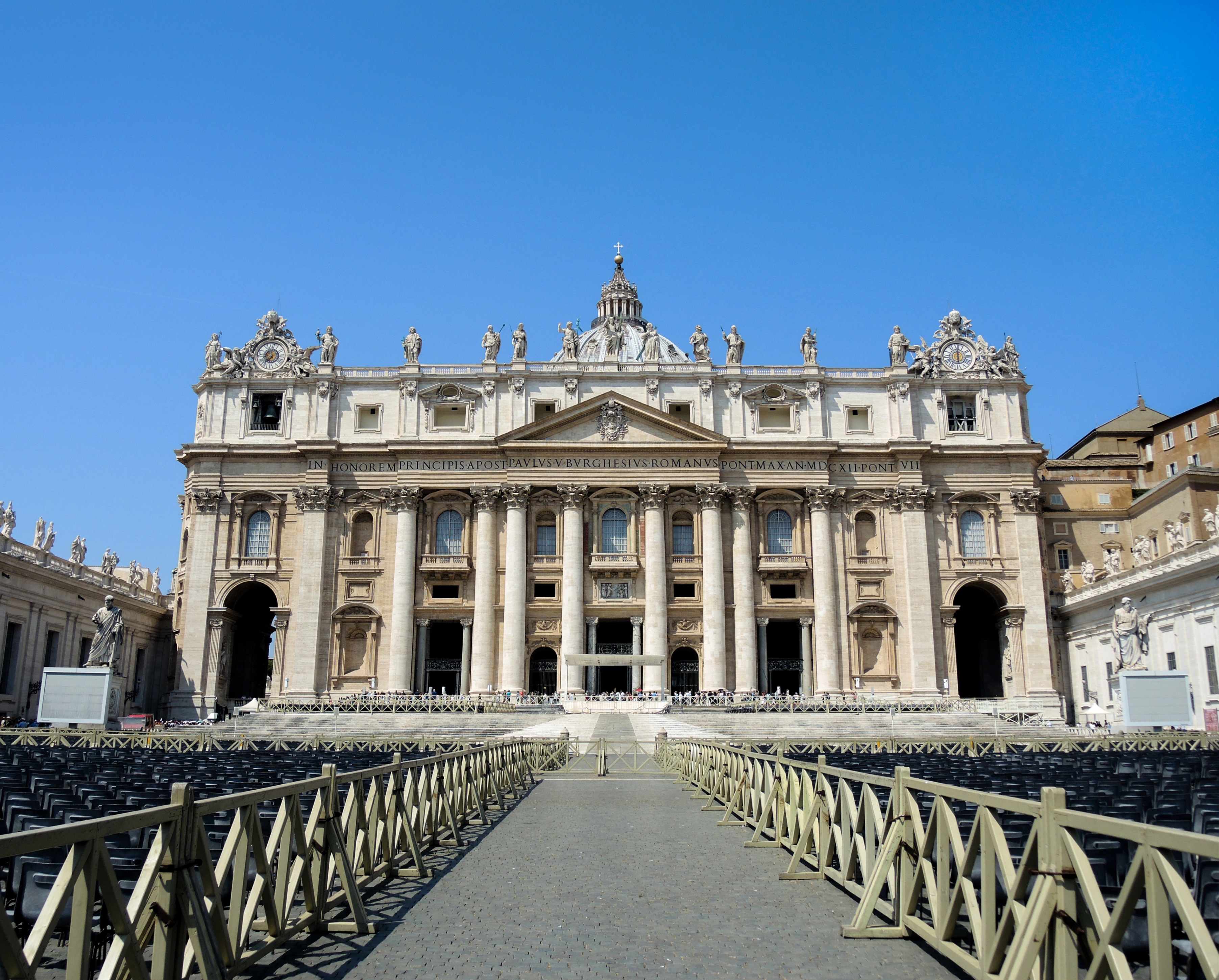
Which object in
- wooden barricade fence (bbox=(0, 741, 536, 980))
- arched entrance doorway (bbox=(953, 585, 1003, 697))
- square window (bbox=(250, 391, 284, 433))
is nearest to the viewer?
wooden barricade fence (bbox=(0, 741, 536, 980))

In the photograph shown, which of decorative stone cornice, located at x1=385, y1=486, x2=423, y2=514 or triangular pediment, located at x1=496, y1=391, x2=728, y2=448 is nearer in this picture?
triangular pediment, located at x1=496, y1=391, x2=728, y2=448

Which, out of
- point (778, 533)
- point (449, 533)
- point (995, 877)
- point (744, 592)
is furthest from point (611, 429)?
point (995, 877)

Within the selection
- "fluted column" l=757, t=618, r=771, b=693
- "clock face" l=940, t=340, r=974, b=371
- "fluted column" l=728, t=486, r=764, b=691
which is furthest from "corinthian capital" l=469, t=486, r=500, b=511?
"clock face" l=940, t=340, r=974, b=371

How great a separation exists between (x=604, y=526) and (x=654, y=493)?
3982 millimetres

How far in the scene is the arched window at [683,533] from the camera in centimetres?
6431

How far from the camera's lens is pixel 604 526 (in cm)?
6419

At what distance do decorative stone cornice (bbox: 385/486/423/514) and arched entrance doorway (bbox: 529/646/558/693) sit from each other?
38.4 ft

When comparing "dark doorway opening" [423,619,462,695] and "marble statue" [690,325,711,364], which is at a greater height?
"marble statue" [690,325,711,364]

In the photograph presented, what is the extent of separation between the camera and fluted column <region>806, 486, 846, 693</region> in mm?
61562

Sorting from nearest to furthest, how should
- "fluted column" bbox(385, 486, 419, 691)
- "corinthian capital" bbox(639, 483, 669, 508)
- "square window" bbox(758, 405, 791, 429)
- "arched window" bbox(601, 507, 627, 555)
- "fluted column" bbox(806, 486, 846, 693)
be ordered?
"fluted column" bbox(385, 486, 419, 691) < "fluted column" bbox(806, 486, 846, 693) < "corinthian capital" bbox(639, 483, 669, 508) < "arched window" bbox(601, 507, 627, 555) < "square window" bbox(758, 405, 791, 429)

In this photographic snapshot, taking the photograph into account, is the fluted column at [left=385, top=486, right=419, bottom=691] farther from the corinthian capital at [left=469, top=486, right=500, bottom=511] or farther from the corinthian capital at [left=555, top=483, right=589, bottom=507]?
the corinthian capital at [left=555, top=483, right=589, bottom=507]

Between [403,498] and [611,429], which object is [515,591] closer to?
[403,498]

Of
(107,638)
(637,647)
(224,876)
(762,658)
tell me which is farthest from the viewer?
(762,658)

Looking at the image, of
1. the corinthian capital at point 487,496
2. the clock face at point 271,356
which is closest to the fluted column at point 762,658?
the corinthian capital at point 487,496
